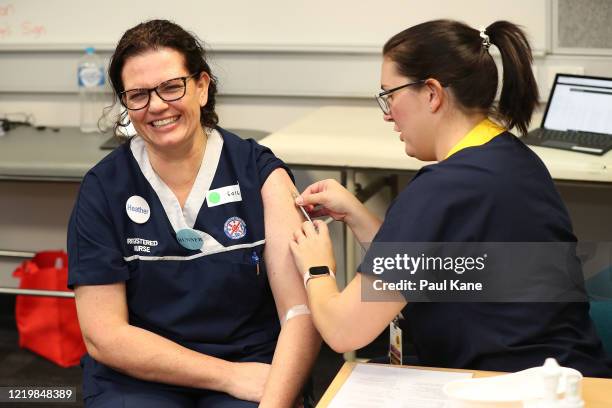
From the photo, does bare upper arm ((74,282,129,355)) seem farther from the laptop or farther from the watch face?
the laptop

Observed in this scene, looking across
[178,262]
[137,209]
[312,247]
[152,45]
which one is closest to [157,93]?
[152,45]

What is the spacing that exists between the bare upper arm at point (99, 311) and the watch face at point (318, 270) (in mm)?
409

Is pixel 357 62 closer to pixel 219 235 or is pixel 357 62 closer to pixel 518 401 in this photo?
pixel 219 235

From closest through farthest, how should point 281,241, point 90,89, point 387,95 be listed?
point 387,95 < point 281,241 < point 90,89

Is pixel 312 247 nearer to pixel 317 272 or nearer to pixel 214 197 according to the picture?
pixel 317 272

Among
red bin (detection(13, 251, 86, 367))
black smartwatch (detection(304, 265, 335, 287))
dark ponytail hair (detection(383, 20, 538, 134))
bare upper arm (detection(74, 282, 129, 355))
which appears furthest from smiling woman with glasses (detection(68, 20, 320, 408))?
red bin (detection(13, 251, 86, 367))

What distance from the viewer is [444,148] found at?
1713mm

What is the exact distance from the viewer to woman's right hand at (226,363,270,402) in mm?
1881

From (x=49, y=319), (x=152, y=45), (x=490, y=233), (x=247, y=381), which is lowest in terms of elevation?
(x=49, y=319)

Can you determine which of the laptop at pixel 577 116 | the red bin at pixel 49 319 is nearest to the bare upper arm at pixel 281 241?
the laptop at pixel 577 116

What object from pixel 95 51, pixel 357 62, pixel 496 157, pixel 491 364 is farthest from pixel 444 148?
pixel 95 51

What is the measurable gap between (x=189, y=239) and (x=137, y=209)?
0.41 ft

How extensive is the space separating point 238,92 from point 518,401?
227 cm

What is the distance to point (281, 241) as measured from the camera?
6.44 ft
